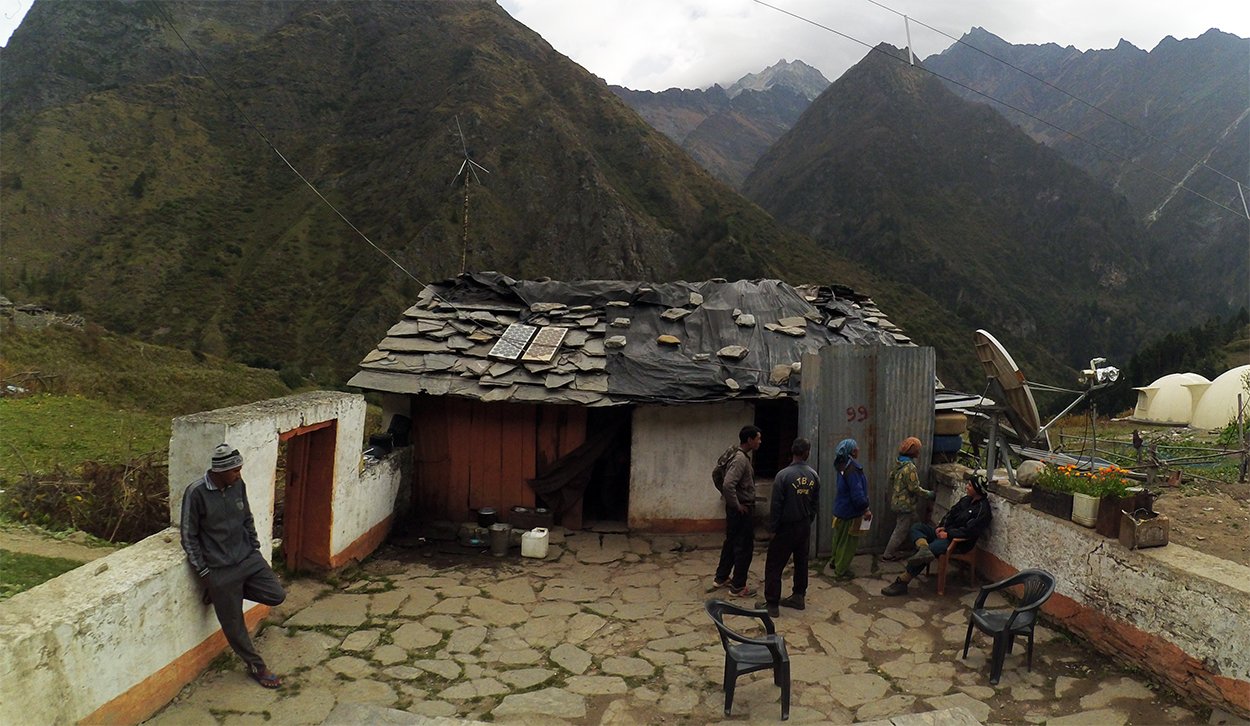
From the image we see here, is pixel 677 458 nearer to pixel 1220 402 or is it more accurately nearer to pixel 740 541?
pixel 740 541

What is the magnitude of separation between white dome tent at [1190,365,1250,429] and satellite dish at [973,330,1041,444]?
23.6 metres

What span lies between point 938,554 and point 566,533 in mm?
4503

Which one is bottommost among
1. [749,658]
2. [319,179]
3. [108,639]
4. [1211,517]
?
[749,658]

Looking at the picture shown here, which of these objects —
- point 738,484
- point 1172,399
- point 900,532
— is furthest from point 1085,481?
point 1172,399

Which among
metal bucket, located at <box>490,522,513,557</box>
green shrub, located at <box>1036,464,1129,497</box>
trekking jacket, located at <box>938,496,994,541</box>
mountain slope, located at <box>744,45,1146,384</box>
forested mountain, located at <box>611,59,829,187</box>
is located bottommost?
metal bucket, located at <box>490,522,513,557</box>

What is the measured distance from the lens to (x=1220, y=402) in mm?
24797

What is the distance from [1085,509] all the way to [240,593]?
21.3 ft

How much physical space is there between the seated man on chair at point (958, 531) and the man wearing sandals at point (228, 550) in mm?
5591

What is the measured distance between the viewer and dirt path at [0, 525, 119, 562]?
620 centimetres

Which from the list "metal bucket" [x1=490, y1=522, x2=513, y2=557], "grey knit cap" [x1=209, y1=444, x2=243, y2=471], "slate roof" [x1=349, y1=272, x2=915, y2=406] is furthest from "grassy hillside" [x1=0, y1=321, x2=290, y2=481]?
"grey knit cap" [x1=209, y1=444, x2=243, y2=471]

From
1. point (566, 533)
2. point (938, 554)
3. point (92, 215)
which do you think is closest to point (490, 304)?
point (566, 533)

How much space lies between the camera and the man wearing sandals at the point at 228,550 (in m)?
4.43

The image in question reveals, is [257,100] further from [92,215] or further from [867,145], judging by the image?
[867,145]

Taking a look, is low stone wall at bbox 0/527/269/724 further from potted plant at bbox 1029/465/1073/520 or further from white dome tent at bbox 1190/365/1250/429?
white dome tent at bbox 1190/365/1250/429
